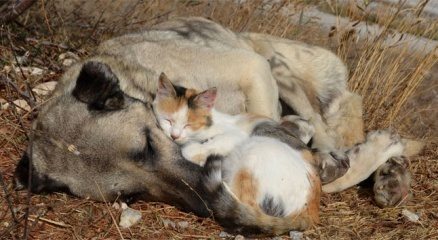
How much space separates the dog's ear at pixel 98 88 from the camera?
11.5 feet

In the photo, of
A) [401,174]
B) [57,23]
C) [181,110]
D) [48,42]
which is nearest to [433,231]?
[401,174]

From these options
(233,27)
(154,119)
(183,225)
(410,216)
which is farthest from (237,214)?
(233,27)

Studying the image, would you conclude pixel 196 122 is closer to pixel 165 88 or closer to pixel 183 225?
pixel 165 88

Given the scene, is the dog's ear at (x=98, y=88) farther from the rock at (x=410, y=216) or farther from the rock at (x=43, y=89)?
the rock at (x=410, y=216)

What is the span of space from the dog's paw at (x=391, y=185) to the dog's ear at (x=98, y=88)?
5.67ft

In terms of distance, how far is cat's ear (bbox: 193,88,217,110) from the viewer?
11.9 feet

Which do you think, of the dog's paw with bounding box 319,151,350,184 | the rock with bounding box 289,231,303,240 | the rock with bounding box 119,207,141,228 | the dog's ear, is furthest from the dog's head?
the dog's paw with bounding box 319,151,350,184

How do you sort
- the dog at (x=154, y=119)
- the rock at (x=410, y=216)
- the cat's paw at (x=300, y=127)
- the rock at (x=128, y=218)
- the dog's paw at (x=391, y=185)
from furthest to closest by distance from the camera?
the cat's paw at (x=300, y=127), the dog's paw at (x=391, y=185), the rock at (x=410, y=216), the rock at (x=128, y=218), the dog at (x=154, y=119)

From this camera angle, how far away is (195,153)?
134 inches

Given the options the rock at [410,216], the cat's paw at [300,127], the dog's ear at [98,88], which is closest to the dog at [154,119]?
the dog's ear at [98,88]

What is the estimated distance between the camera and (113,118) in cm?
347

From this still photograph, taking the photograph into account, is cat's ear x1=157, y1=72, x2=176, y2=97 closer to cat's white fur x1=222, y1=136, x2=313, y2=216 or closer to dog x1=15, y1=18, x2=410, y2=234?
dog x1=15, y1=18, x2=410, y2=234

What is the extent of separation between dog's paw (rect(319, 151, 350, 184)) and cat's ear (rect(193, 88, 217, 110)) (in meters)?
0.87

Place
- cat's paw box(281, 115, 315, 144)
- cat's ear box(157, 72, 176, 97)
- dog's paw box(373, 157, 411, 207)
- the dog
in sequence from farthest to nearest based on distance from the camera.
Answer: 1. cat's paw box(281, 115, 315, 144)
2. dog's paw box(373, 157, 411, 207)
3. cat's ear box(157, 72, 176, 97)
4. the dog
